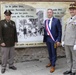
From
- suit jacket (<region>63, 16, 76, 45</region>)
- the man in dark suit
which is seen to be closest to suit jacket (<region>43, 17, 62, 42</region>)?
the man in dark suit

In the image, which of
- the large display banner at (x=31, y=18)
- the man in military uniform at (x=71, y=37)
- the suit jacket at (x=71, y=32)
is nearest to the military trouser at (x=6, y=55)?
the large display banner at (x=31, y=18)

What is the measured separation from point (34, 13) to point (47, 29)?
877mm

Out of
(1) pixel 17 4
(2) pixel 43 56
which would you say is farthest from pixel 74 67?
(1) pixel 17 4

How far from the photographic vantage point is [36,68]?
708 centimetres

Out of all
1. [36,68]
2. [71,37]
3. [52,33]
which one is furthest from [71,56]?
[36,68]

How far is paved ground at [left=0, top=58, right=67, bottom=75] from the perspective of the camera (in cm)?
662

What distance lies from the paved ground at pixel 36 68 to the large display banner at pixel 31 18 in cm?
61

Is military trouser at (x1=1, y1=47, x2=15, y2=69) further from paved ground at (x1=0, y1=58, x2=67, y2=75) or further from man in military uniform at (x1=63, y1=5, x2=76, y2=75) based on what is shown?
man in military uniform at (x1=63, y1=5, x2=76, y2=75)

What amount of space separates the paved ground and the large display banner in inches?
24.0

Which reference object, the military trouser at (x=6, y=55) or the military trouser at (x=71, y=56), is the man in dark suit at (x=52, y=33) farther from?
the military trouser at (x=6, y=55)

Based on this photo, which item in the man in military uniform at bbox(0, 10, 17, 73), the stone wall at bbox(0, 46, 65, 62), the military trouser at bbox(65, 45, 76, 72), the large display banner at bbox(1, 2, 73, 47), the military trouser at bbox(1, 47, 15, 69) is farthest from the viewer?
the stone wall at bbox(0, 46, 65, 62)

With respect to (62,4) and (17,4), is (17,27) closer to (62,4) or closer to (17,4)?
(17,4)

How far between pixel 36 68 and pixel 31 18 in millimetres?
1505

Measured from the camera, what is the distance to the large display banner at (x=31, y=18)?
23.6ft
